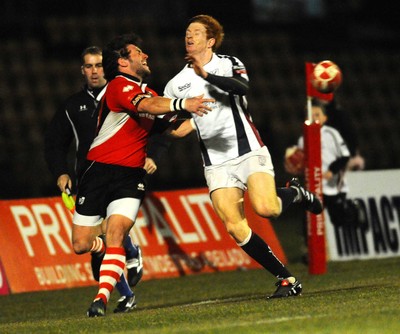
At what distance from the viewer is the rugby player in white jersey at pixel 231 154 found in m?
8.78

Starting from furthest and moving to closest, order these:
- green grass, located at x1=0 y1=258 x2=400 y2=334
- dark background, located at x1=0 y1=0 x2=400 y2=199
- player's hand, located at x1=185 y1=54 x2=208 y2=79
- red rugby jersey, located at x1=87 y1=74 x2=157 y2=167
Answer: dark background, located at x1=0 y1=0 x2=400 y2=199 → red rugby jersey, located at x1=87 y1=74 x2=157 y2=167 → player's hand, located at x1=185 y1=54 x2=208 y2=79 → green grass, located at x1=0 y1=258 x2=400 y2=334

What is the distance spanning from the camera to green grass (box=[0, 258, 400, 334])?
686 cm

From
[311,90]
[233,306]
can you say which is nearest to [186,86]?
[233,306]

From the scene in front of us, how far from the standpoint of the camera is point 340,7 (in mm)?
25703

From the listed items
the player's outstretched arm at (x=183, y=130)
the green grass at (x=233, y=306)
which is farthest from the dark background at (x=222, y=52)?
the player's outstretched arm at (x=183, y=130)

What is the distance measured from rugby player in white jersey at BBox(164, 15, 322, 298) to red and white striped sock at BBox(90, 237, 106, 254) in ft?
3.59

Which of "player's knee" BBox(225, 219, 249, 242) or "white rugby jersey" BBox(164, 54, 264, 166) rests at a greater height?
"white rugby jersey" BBox(164, 54, 264, 166)

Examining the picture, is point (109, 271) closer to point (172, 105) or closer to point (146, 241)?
point (172, 105)

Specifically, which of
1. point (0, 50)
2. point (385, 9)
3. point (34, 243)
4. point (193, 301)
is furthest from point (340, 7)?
point (193, 301)

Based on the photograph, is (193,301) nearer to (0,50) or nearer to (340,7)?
(0,50)

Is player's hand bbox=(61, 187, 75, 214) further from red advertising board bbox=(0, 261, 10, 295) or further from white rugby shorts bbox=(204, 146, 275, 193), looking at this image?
red advertising board bbox=(0, 261, 10, 295)

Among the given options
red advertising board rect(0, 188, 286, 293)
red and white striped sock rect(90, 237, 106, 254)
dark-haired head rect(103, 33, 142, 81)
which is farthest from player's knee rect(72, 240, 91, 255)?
red advertising board rect(0, 188, 286, 293)

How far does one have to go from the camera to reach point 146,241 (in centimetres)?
1266

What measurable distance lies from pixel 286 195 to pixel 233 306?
3.95 ft
